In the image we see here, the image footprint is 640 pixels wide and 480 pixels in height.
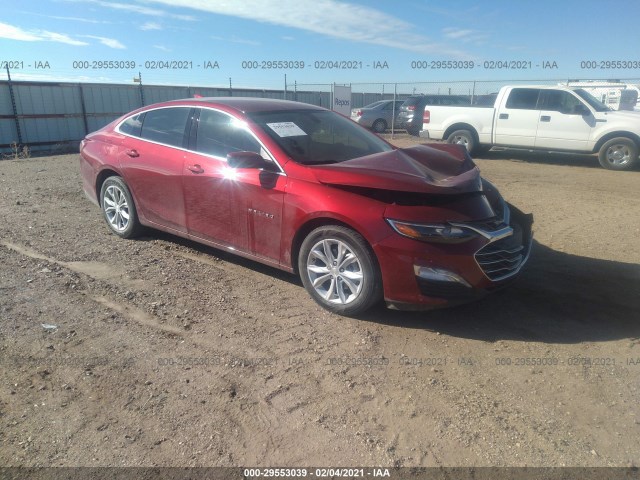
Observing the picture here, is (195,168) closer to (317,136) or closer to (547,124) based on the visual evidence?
(317,136)

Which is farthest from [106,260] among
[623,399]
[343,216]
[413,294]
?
[623,399]

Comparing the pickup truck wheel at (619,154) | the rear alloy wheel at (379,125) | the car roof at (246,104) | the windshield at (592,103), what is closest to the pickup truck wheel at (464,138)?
the windshield at (592,103)

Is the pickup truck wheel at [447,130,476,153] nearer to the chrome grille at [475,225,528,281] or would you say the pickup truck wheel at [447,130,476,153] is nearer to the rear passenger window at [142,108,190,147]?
the rear passenger window at [142,108,190,147]

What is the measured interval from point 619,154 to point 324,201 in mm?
10624

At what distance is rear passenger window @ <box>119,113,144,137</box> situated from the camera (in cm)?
542

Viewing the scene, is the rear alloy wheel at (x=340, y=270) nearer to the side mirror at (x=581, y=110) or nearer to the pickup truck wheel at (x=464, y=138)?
the side mirror at (x=581, y=110)

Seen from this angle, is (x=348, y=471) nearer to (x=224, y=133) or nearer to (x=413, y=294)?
(x=413, y=294)

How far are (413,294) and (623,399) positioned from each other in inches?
54.4

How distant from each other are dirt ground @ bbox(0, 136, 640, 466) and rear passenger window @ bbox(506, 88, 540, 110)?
834 centimetres

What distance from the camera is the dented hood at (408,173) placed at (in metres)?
3.59

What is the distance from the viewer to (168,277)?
4.64 metres

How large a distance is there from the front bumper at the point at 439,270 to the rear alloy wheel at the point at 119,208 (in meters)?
3.21

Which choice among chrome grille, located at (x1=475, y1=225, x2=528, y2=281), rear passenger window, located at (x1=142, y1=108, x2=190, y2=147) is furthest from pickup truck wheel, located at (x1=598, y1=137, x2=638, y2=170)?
rear passenger window, located at (x1=142, y1=108, x2=190, y2=147)

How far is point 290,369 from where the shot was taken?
317 centimetres
